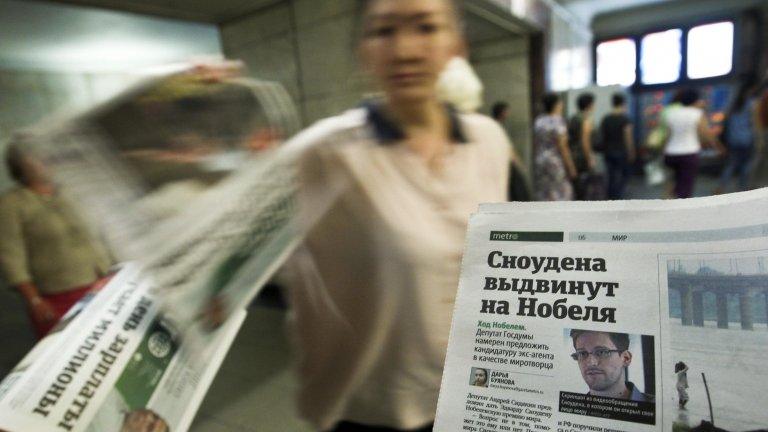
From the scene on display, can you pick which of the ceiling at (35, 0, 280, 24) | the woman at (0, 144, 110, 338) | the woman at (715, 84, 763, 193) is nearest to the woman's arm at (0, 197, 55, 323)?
the woman at (0, 144, 110, 338)

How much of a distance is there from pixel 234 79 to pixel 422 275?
34 cm

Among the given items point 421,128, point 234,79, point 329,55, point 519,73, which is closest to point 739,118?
point 519,73

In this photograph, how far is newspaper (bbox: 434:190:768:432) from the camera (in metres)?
0.32

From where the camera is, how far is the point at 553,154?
9.55 feet

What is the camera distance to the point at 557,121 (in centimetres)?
288

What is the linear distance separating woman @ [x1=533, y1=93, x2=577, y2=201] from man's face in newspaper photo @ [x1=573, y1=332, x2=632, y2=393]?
9.10 ft

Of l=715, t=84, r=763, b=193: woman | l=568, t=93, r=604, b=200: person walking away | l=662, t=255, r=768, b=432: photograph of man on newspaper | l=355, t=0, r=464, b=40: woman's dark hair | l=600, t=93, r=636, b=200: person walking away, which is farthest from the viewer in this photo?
l=715, t=84, r=763, b=193: woman

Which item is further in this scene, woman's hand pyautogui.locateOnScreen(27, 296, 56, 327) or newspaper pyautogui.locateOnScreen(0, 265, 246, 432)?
woman's hand pyautogui.locateOnScreen(27, 296, 56, 327)

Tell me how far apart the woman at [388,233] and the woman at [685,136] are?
3096 mm

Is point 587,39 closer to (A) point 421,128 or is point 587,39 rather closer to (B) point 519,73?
(B) point 519,73

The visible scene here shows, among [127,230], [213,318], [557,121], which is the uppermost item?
[557,121]

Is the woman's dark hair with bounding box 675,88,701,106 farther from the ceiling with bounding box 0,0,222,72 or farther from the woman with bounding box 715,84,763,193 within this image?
the ceiling with bounding box 0,0,222,72

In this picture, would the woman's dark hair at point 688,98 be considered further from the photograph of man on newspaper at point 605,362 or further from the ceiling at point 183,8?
the photograph of man on newspaper at point 605,362

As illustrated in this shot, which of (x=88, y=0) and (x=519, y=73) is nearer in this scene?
(x=88, y=0)
